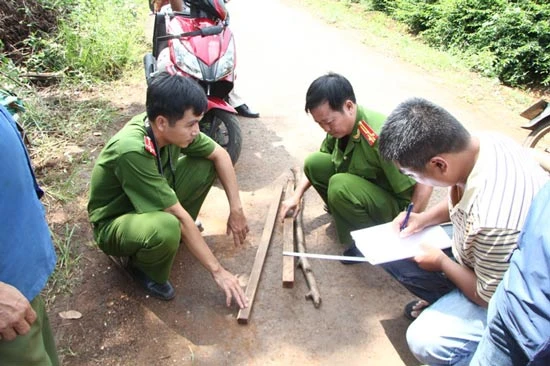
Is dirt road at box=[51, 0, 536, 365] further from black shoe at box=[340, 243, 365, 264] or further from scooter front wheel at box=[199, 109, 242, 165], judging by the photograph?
scooter front wheel at box=[199, 109, 242, 165]

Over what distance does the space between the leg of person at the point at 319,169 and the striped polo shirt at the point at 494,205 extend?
1.30 meters

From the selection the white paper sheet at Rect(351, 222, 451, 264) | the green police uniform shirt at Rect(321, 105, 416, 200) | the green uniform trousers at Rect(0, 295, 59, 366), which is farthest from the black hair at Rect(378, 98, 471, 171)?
the green uniform trousers at Rect(0, 295, 59, 366)

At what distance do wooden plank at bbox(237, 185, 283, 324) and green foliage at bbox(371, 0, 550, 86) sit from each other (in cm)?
476

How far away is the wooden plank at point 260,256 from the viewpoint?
2721mm

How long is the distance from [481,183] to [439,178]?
0.18m

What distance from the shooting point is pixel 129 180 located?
253cm

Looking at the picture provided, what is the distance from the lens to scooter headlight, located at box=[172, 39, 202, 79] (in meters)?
3.72

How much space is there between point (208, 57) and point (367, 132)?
1579 millimetres

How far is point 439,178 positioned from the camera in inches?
82.1

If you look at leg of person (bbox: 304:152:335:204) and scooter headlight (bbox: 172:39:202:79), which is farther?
scooter headlight (bbox: 172:39:202:79)

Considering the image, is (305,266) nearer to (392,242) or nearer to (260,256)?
(260,256)

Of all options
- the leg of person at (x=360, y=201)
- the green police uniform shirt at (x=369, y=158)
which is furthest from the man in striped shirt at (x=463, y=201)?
the leg of person at (x=360, y=201)

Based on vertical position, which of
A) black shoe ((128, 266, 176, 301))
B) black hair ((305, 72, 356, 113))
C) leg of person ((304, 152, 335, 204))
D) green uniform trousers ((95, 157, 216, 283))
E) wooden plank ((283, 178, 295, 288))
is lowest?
black shoe ((128, 266, 176, 301))

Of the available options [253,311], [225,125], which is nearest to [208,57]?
[225,125]
